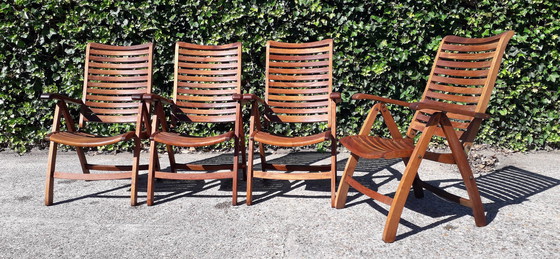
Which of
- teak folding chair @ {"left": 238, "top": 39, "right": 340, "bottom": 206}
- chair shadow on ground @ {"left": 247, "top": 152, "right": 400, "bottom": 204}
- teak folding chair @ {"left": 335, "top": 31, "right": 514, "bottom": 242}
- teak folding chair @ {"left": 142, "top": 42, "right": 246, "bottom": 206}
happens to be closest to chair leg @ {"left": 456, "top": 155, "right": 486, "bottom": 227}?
teak folding chair @ {"left": 335, "top": 31, "right": 514, "bottom": 242}

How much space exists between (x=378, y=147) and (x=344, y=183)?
43 centimetres

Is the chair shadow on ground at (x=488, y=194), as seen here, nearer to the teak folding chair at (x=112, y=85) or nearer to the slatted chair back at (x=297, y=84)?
the slatted chair back at (x=297, y=84)

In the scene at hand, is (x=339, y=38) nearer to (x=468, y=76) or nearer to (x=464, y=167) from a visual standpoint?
(x=468, y=76)

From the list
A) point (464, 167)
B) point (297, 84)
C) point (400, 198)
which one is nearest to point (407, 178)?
point (400, 198)

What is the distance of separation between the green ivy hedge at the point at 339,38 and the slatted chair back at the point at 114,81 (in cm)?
71

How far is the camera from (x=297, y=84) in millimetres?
3537

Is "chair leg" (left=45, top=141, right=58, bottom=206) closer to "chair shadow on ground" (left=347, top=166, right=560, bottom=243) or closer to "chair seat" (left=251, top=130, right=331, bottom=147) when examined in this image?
"chair seat" (left=251, top=130, right=331, bottom=147)

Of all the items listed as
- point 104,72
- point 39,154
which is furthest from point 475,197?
point 39,154

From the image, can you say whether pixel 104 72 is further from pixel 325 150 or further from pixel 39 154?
pixel 325 150

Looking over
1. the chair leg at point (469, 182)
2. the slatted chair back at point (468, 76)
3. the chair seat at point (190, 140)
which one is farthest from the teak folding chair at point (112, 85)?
the chair leg at point (469, 182)

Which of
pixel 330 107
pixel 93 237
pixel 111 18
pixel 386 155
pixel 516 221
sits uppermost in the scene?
pixel 111 18

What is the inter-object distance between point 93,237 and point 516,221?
2723 millimetres

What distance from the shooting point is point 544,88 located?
13.7ft

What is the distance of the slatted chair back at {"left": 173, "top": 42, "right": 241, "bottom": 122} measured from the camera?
11.8 feet
